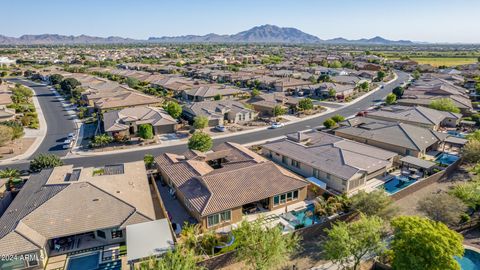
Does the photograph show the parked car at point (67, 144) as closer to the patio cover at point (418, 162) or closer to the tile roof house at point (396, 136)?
the tile roof house at point (396, 136)

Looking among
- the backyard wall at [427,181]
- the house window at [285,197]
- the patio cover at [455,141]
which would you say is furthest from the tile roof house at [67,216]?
the patio cover at [455,141]

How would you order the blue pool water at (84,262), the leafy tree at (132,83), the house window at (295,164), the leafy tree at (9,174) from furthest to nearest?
the leafy tree at (132,83)
the house window at (295,164)
the leafy tree at (9,174)
the blue pool water at (84,262)

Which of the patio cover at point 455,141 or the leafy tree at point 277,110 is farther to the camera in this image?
the leafy tree at point 277,110

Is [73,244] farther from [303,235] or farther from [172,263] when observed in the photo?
[303,235]

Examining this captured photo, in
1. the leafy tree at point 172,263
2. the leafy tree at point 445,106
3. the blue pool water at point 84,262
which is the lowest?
the blue pool water at point 84,262

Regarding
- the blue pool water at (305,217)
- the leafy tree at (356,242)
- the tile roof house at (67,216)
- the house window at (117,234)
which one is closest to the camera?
the leafy tree at (356,242)

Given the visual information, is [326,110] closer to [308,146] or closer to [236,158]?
[308,146]
